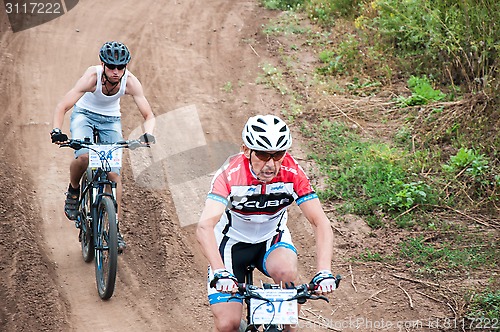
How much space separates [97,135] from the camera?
23.2 feet

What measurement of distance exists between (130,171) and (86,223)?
2.23 metres

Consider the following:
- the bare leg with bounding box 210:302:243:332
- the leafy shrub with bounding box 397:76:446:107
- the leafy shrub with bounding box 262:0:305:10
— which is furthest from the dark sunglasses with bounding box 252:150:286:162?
the leafy shrub with bounding box 262:0:305:10

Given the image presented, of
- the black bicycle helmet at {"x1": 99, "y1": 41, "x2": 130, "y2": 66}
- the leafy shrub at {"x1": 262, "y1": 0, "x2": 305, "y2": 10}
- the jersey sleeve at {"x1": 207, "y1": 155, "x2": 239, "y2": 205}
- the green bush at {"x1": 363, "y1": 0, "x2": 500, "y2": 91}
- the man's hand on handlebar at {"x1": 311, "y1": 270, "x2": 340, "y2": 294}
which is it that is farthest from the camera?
the leafy shrub at {"x1": 262, "y1": 0, "x2": 305, "y2": 10}

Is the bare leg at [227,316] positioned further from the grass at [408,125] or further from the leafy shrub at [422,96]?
the leafy shrub at [422,96]

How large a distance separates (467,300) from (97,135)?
413 cm

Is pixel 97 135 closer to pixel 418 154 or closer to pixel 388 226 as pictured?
pixel 388 226

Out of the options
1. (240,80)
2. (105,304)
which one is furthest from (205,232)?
(240,80)

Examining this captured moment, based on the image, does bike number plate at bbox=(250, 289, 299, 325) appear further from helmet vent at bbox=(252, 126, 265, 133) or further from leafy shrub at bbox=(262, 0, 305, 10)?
leafy shrub at bbox=(262, 0, 305, 10)

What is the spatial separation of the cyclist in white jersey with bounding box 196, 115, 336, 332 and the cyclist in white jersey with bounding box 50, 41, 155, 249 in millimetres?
2042

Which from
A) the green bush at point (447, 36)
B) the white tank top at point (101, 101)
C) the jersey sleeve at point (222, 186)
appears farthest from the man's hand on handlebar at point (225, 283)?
the green bush at point (447, 36)

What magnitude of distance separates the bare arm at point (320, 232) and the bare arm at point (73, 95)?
3064 millimetres

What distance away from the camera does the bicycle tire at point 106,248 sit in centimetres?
620

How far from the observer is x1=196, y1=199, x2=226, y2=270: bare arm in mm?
4363

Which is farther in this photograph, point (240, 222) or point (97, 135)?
point (97, 135)
